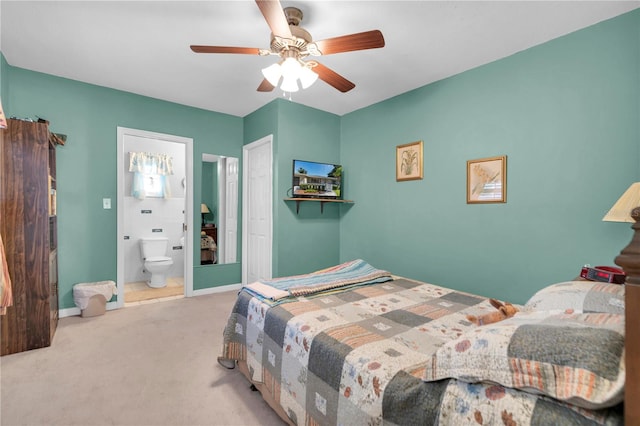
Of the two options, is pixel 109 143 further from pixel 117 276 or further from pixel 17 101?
pixel 117 276

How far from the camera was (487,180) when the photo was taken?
280 cm

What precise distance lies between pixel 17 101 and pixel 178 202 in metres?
2.53

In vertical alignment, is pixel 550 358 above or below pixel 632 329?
below

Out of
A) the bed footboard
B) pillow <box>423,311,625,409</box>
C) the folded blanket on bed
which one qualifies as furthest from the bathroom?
the bed footboard

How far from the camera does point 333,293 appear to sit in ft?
7.03

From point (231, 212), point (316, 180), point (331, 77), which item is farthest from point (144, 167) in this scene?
point (331, 77)

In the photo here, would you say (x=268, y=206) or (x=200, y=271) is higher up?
(x=268, y=206)

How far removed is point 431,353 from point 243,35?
2558 millimetres

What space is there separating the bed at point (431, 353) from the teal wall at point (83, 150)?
231cm

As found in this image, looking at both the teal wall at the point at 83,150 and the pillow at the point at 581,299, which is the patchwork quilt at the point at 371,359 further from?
the teal wall at the point at 83,150

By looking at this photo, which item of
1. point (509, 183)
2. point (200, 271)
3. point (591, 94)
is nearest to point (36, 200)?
point (200, 271)

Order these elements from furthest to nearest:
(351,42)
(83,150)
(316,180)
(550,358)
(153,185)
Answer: (153,185) < (316,180) < (83,150) < (351,42) < (550,358)

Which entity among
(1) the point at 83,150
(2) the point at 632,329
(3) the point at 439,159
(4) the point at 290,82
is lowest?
(2) the point at 632,329

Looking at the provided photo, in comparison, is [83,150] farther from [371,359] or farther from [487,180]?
[487,180]
